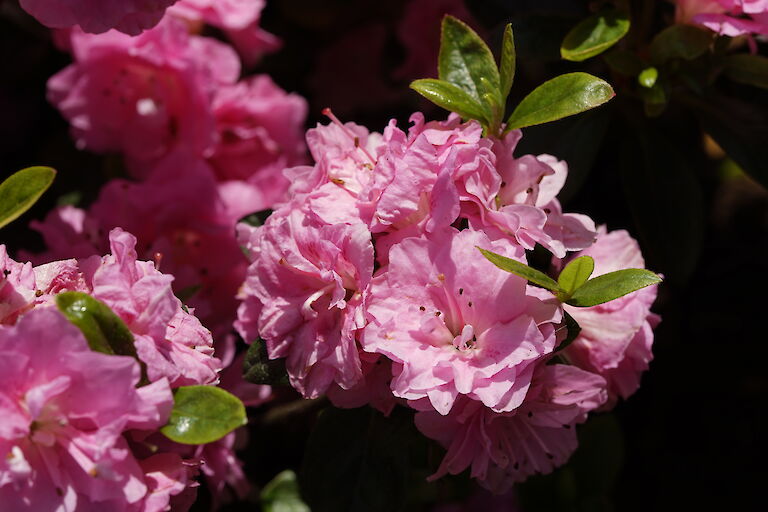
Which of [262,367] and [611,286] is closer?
[611,286]

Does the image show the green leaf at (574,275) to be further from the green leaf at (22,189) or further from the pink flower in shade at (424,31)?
the pink flower in shade at (424,31)

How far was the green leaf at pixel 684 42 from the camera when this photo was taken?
4.47ft

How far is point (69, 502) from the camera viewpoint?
37.4 inches

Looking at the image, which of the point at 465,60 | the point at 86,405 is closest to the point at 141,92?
the point at 465,60

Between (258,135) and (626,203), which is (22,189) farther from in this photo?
(626,203)

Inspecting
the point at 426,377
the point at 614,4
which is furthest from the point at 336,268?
the point at 614,4

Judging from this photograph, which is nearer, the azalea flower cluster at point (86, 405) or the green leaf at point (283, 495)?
the azalea flower cluster at point (86, 405)

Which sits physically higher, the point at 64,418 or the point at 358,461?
the point at 64,418

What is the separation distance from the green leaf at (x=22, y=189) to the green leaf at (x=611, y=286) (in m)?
0.62

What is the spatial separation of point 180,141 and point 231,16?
24 centimetres

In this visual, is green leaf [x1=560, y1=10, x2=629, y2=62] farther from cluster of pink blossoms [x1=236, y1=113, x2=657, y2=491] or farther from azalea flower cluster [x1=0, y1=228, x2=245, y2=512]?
azalea flower cluster [x1=0, y1=228, x2=245, y2=512]

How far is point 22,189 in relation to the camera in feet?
3.76

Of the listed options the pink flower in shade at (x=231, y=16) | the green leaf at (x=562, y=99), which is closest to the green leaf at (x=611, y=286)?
the green leaf at (x=562, y=99)

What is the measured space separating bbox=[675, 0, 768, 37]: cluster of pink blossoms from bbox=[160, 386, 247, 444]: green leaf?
0.79 meters
